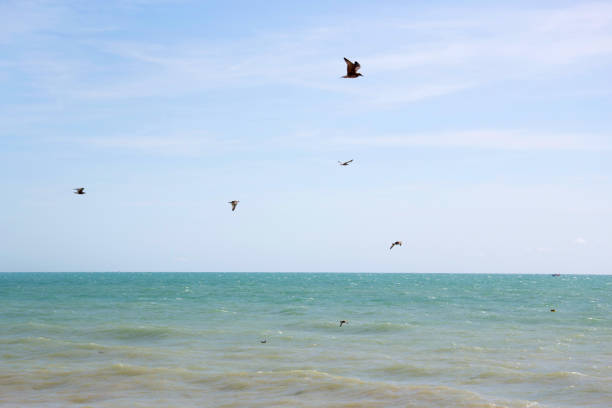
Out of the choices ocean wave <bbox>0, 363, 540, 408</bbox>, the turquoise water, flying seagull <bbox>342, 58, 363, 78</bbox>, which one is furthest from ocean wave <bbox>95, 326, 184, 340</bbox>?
flying seagull <bbox>342, 58, 363, 78</bbox>

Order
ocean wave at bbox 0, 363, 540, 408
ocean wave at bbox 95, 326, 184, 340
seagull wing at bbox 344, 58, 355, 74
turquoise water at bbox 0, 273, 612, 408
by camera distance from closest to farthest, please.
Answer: seagull wing at bbox 344, 58, 355, 74 → ocean wave at bbox 0, 363, 540, 408 → turquoise water at bbox 0, 273, 612, 408 → ocean wave at bbox 95, 326, 184, 340

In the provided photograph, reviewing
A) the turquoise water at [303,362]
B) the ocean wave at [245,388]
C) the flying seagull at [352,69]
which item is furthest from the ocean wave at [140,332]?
the flying seagull at [352,69]

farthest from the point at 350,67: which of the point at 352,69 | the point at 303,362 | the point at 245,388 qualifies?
the point at 303,362

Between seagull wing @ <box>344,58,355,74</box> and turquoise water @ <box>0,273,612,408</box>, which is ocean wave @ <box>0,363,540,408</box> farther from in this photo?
seagull wing @ <box>344,58,355,74</box>

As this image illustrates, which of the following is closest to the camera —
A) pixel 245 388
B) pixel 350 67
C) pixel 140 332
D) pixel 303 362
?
pixel 350 67

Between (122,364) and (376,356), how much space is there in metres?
10.2

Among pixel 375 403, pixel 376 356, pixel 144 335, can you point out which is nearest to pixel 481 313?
pixel 376 356

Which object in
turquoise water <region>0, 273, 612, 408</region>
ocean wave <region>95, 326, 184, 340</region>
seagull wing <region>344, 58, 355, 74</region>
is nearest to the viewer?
seagull wing <region>344, 58, 355, 74</region>

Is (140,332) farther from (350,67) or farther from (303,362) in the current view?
(350,67)

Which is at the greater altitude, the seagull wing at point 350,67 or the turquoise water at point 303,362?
the seagull wing at point 350,67

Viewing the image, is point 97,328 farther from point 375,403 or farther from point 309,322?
point 375,403

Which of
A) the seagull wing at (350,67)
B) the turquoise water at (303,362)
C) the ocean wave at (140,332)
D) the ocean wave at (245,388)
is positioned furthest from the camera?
the ocean wave at (140,332)

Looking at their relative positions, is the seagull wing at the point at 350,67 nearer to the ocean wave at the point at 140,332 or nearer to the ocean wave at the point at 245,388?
the ocean wave at the point at 245,388

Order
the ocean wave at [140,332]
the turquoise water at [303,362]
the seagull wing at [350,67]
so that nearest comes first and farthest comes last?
the seagull wing at [350,67] < the turquoise water at [303,362] < the ocean wave at [140,332]
